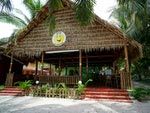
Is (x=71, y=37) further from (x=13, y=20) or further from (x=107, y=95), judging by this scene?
(x=13, y=20)

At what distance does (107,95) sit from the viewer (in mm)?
11070

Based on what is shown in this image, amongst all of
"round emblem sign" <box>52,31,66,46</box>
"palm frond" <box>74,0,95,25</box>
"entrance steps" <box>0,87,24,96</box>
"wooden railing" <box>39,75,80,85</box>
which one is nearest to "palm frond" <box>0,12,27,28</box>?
"round emblem sign" <box>52,31,66,46</box>

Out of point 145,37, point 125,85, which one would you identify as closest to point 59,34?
point 125,85

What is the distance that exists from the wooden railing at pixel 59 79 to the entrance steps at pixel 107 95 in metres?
1.42

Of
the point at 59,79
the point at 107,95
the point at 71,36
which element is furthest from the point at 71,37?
the point at 107,95

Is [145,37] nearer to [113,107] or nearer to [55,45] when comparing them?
[55,45]

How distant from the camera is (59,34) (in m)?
13.8

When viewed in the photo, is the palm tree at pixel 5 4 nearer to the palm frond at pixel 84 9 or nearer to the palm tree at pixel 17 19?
the palm frond at pixel 84 9

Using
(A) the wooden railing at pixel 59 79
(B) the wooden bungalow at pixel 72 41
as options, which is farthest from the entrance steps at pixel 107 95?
(A) the wooden railing at pixel 59 79

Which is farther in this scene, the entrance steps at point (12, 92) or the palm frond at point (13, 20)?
the palm frond at point (13, 20)

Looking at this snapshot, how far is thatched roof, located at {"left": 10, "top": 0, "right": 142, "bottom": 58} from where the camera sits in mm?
12555

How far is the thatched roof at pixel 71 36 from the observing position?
1255 cm

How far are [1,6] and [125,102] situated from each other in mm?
6304

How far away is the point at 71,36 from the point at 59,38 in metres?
0.77
